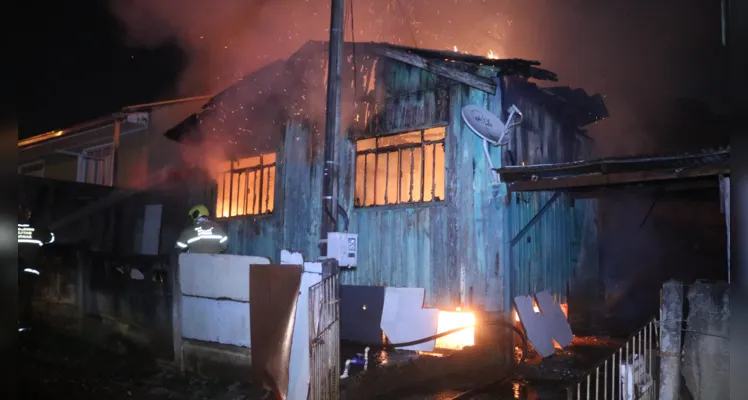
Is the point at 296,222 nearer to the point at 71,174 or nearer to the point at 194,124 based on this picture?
the point at 194,124

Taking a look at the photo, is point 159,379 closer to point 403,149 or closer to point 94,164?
point 403,149

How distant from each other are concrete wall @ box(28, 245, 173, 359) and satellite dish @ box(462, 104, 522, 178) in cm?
602

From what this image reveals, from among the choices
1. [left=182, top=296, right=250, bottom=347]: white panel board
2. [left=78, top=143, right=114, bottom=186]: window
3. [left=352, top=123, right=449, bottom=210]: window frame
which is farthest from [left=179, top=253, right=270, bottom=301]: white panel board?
[left=78, top=143, right=114, bottom=186]: window

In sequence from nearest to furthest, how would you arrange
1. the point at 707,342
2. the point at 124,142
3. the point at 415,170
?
the point at 707,342 → the point at 415,170 → the point at 124,142

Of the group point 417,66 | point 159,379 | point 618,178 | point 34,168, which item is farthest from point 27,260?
point 34,168

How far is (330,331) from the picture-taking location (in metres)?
6.38

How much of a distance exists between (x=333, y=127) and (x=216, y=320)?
138 inches

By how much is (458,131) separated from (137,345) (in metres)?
7.24

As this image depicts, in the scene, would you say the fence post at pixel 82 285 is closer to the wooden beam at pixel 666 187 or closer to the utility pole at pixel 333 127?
the utility pole at pixel 333 127

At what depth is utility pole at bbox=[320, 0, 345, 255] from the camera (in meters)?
8.04

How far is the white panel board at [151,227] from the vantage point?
49.5 feet

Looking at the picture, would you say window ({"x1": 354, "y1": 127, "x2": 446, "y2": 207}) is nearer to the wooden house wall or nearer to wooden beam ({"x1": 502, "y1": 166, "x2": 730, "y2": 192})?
the wooden house wall

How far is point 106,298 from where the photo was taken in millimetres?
10039

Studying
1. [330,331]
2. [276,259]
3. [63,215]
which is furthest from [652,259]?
[63,215]
